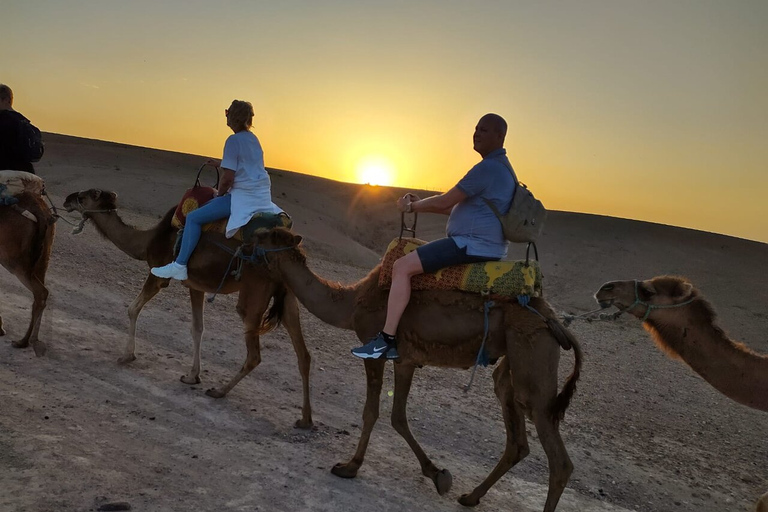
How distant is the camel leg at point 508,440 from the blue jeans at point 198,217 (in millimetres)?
3388

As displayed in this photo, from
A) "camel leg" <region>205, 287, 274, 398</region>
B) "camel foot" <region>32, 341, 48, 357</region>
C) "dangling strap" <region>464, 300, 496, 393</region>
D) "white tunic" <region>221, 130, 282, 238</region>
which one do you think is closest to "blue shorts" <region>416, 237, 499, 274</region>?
"dangling strap" <region>464, 300, 496, 393</region>

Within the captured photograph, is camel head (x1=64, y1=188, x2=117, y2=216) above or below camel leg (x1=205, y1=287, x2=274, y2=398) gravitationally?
above

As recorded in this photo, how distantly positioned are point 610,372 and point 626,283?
6.70 metres

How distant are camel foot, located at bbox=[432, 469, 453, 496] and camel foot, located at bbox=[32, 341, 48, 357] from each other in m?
4.56

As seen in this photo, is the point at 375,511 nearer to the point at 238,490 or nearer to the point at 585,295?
the point at 238,490

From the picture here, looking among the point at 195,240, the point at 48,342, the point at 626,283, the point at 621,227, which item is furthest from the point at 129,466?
the point at 621,227

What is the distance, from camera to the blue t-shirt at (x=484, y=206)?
479 centimetres

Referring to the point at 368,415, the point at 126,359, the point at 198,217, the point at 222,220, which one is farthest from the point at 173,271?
the point at 368,415

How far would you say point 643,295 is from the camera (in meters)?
5.38

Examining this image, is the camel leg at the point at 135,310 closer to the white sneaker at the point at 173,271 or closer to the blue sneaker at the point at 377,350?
the white sneaker at the point at 173,271

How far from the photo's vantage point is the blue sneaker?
16.3 ft

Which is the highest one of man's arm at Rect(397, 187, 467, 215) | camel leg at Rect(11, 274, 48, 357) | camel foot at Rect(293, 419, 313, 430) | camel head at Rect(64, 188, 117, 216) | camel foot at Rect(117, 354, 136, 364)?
man's arm at Rect(397, 187, 467, 215)

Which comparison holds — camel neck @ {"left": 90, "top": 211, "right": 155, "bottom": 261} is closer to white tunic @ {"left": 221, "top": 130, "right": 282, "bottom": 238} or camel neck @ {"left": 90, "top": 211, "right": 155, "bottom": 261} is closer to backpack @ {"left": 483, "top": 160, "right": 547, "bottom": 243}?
white tunic @ {"left": 221, "top": 130, "right": 282, "bottom": 238}

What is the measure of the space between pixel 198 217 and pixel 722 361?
5236 millimetres
